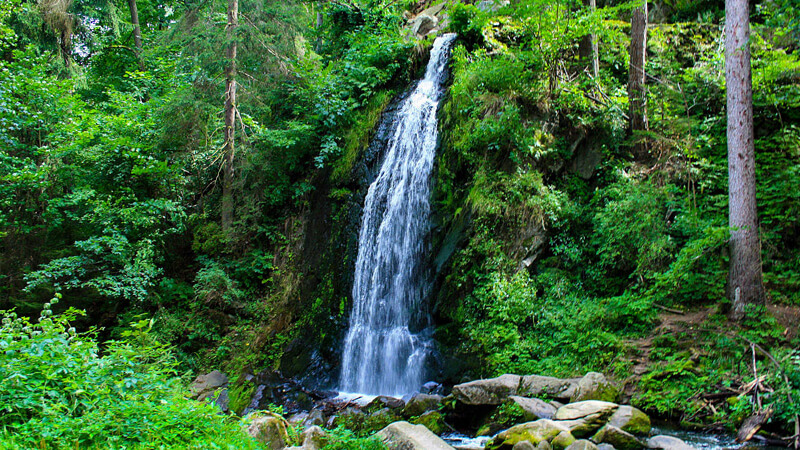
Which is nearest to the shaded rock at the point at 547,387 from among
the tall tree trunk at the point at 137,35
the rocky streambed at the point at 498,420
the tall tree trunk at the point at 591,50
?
the rocky streambed at the point at 498,420

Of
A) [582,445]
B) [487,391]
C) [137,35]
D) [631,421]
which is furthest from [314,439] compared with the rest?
[137,35]

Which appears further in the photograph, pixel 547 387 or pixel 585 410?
pixel 547 387

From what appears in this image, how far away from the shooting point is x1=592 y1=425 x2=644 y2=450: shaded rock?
464 centimetres

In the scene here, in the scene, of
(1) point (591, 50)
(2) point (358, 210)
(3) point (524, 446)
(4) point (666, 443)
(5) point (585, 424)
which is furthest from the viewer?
(2) point (358, 210)

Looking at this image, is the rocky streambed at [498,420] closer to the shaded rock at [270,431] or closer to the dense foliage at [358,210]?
the shaded rock at [270,431]

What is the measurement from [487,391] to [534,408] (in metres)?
0.70

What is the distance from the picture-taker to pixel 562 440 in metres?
4.56

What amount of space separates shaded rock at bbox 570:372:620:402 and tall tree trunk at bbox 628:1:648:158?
5.29m

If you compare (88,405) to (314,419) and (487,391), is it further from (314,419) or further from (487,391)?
(487,391)

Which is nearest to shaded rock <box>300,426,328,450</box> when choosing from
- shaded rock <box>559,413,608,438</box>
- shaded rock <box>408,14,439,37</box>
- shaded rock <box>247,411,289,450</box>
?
shaded rock <box>247,411,289,450</box>

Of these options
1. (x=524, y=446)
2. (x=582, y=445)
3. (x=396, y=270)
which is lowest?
(x=524, y=446)

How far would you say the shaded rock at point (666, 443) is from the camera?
452 cm

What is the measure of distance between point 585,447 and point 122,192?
12110 millimetres

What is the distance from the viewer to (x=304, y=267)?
441 inches
